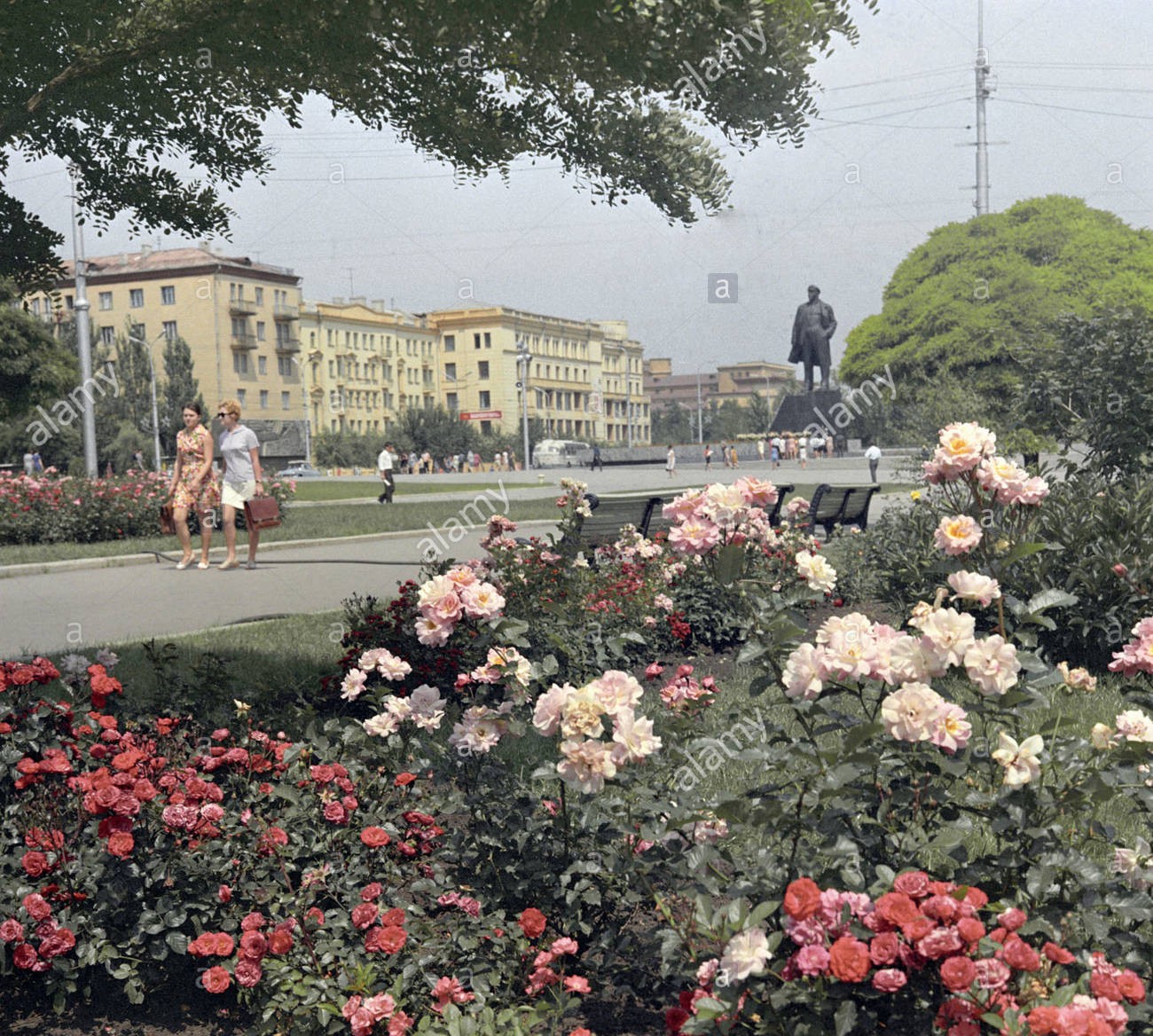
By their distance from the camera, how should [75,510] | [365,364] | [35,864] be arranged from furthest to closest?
[365,364], [75,510], [35,864]

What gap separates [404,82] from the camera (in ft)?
17.0

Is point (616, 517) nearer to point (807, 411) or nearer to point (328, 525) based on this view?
point (328, 525)

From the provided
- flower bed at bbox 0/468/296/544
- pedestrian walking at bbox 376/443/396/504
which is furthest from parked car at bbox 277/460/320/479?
flower bed at bbox 0/468/296/544

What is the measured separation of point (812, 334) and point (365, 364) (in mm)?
64423

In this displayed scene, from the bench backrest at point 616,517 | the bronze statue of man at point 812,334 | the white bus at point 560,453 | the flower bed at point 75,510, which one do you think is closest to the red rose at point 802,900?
the bench backrest at point 616,517

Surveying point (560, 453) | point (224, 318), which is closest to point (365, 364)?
point (224, 318)

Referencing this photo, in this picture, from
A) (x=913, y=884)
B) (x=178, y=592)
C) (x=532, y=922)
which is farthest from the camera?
(x=178, y=592)

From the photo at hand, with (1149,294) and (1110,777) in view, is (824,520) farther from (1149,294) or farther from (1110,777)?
(1149,294)

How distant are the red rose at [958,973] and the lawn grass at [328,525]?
45.6 feet

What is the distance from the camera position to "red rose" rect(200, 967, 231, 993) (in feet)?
8.62

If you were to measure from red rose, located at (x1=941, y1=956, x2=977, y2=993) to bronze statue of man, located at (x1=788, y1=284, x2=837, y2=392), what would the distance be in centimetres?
4074

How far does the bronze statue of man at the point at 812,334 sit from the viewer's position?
41781 millimetres

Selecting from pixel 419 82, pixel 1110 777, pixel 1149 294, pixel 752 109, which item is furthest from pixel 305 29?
pixel 1149 294

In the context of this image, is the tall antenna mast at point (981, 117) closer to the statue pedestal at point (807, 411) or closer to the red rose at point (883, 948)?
the statue pedestal at point (807, 411)
